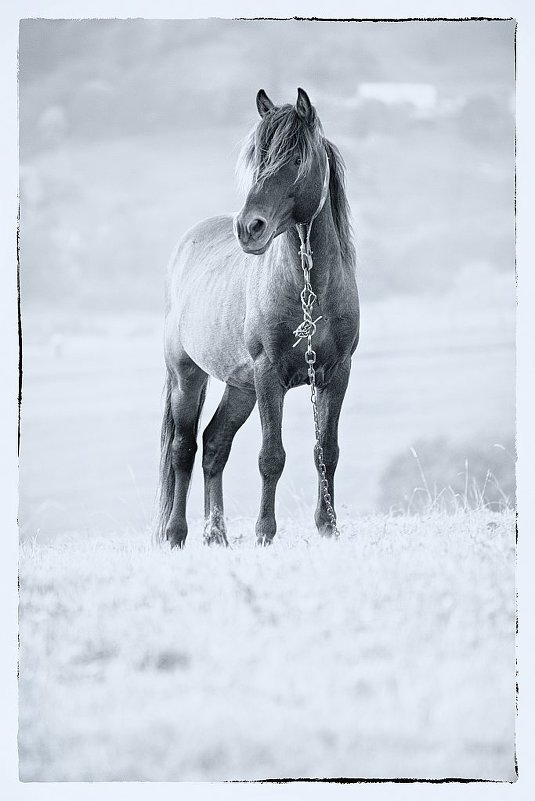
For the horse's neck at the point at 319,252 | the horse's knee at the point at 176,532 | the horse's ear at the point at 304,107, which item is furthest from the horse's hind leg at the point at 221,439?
the horse's ear at the point at 304,107

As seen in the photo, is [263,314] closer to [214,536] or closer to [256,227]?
[256,227]

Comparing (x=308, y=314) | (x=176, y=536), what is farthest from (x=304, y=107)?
(x=176, y=536)

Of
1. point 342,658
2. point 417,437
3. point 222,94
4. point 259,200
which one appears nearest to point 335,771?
point 342,658

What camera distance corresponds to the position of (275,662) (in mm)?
3609

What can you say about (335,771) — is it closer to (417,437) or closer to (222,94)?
(417,437)

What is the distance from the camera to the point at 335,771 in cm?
344

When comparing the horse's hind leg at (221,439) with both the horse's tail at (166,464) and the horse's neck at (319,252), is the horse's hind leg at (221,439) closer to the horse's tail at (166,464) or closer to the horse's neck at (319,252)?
the horse's tail at (166,464)

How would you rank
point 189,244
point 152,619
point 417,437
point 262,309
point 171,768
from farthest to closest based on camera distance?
point 189,244 < point 417,437 < point 262,309 < point 152,619 < point 171,768

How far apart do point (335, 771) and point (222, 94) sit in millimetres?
2596

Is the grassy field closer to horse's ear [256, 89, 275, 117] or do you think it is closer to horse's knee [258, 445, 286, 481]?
horse's knee [258, 445, 286, 481]

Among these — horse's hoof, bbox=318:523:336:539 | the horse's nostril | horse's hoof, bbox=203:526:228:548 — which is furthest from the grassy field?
the horse's nostril

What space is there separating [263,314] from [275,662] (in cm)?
128

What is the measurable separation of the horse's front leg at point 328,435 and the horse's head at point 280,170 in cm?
70

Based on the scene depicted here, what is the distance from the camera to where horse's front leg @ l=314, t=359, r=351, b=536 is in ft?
13.4
